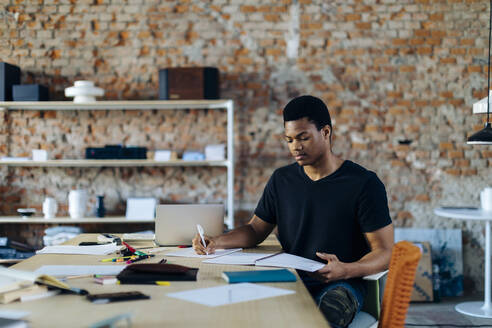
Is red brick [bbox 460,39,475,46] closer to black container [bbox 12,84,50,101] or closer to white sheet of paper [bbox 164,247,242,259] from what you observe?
white sheet of paper [bbox 164,247,242,259]

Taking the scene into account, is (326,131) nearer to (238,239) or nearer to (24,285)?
(238,239)

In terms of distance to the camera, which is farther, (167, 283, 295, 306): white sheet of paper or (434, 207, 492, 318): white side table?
(434, 207, 492, 318): white side table

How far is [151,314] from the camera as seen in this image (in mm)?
1307

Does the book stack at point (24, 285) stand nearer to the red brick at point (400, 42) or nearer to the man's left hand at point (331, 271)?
the man's left hand at point (331, 271)

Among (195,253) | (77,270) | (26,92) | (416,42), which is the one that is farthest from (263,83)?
(77,270)

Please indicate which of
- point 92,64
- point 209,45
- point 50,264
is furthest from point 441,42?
point 50,264

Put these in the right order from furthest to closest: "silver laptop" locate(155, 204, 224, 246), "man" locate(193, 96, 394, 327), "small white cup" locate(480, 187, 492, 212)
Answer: "small white cup" locate(480, 187, 492, 212) < "silver laptop" locate(155, 204, 224, 246) < "man" locate(193, 96, 394, 327)

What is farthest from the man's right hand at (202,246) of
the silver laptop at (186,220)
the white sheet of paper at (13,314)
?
the white sheet of paper at (13,314)

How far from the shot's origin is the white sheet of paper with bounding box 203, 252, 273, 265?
202 cm

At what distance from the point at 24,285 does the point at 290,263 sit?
0.98m

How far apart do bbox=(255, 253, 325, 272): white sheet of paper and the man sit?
126 millimetres

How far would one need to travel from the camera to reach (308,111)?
7.59ft

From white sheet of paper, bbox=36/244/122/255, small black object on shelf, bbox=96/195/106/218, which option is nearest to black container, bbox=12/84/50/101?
small black object on shelf, bbox=96/195/106/218

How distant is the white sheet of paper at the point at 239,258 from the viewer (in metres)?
2.02
